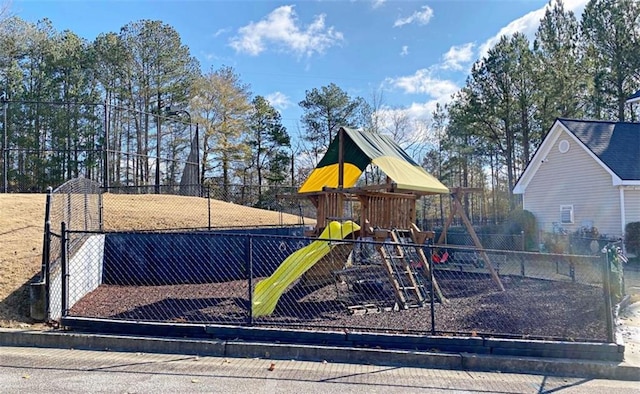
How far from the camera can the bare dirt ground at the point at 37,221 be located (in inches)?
241

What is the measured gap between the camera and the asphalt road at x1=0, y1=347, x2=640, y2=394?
3.86 metres

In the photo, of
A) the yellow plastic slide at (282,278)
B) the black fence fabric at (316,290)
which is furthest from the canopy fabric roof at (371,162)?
the yellow plastic slide at (282,278)

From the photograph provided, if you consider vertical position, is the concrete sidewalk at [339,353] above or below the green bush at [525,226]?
below

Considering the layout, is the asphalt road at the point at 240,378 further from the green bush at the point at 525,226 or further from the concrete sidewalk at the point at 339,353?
the green bush at the point at 525,226

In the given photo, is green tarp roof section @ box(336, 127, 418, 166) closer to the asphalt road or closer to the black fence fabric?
the black fence fabric

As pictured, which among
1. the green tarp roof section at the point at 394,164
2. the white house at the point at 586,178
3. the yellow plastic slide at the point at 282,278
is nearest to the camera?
the yellow plastic slide at the point at 282,278

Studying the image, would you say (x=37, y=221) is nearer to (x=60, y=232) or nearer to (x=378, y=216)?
(x=60, y=232)

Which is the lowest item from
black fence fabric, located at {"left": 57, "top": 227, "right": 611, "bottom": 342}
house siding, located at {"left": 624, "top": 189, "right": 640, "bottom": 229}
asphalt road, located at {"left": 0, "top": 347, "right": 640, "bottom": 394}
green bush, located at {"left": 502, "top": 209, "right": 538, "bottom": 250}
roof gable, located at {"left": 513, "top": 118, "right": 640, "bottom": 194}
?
asphalt road, located at {"left": 0, "top": 347, "right": 640, "bottom": 394}

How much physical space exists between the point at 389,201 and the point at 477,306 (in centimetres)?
237

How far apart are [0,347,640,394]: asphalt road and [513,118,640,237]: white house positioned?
12180 mm

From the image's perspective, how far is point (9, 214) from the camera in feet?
31.6

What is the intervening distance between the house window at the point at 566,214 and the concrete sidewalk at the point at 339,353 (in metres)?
11.9

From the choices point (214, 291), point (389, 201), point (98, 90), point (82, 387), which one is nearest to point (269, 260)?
point (214, 291)

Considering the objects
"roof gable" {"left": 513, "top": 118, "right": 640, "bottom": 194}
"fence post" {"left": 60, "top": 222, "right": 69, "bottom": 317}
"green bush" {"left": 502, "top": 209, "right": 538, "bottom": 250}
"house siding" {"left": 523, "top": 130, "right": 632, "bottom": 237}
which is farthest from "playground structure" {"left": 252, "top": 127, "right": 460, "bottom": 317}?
"green bush" {"left": 502, "top": 209, "right": 538, "bottom": 250}
